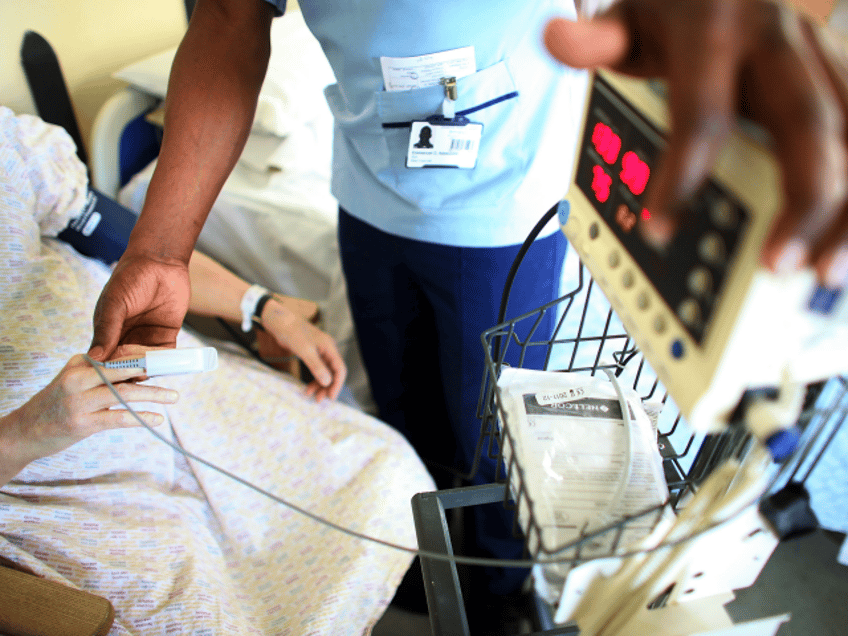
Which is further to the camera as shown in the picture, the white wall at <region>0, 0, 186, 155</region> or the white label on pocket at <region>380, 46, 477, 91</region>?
the white wall at <region>0, 0, 186, 155</region>

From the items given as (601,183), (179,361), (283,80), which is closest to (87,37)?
(283,80)

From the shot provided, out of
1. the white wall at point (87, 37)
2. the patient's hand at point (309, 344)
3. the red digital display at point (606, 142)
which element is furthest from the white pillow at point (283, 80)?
the red digital display at point (606, 142)

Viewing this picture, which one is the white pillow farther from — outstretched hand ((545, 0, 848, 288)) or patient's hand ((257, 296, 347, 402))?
outstretched hand ((545, 0, 848, 288))

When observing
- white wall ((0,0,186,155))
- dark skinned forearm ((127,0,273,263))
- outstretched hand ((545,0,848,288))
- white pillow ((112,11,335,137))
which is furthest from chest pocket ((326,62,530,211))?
white wall ((0,0,186,155))

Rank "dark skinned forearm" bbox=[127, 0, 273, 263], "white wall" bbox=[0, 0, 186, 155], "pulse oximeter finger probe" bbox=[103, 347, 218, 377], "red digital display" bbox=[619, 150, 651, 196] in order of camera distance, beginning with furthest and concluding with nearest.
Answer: "white wall" bbox=[0, 0, 186, 155]
"dark skinned forearm" bbox=[127, 0, 273, 263]
"pulse oximeter finger probe" bbox=[103, 347, 218, 377]
"red digital display" bbox=[619, 150, 651, 196]

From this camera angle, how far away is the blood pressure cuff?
4.00ft

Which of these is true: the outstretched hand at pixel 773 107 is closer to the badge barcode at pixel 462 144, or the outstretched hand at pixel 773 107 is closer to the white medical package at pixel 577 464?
the white medical package at pixel 577 464

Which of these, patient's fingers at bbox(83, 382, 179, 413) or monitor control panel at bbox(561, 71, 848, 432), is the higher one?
monitor control panel at bbox(561, 71, 848, 432)

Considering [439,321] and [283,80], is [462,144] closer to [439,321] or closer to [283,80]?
[439,321]

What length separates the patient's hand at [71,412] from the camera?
26.5 inches

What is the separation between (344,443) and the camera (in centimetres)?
112

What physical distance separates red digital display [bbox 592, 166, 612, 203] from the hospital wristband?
1025 mm

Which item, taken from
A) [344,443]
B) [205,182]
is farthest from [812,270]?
[344,443]

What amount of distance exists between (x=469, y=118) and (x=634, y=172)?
53cm
